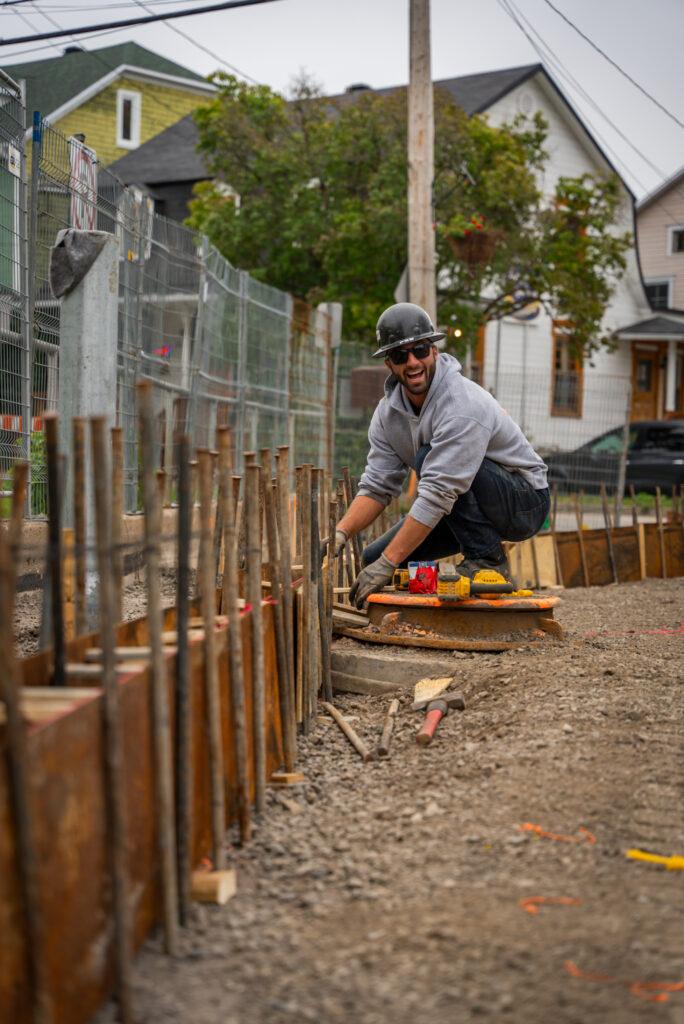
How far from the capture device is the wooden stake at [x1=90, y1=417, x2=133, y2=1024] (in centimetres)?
222

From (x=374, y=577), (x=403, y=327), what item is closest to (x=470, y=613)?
(x=374, y=577)

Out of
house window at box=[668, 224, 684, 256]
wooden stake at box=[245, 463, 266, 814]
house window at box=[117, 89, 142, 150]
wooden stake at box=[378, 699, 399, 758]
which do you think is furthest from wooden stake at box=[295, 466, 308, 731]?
house window at box=[668, 224, 684, 256]

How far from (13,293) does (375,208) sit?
12775 mm

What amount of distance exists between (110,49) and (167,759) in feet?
126

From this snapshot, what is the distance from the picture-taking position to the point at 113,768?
2268mm

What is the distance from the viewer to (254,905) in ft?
9.27

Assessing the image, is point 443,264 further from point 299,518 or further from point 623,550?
point 299,518

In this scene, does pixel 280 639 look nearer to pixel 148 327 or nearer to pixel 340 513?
pixel 340 513

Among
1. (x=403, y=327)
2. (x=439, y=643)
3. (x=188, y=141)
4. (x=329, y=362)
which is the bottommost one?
(x=439, y=643)

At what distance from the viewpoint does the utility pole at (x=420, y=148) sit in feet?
37.1

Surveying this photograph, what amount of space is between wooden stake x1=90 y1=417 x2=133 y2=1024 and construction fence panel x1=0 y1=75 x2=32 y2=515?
3.18 metres

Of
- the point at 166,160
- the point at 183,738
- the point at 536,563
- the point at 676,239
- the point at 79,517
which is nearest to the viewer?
the point at 183,738

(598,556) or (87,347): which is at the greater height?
(87,347)

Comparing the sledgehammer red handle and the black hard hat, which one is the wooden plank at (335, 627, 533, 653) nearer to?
the sledgehammer red handle
